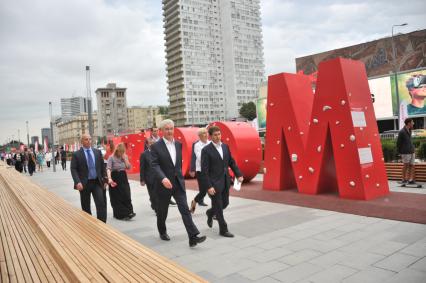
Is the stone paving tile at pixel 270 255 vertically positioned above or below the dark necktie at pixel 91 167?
below

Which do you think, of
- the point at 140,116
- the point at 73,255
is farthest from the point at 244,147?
the point at 140,116

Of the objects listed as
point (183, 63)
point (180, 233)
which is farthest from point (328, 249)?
point (183, 63)

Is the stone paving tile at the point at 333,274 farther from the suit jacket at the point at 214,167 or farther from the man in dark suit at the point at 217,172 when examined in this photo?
the suit jacket at the point at 214,167

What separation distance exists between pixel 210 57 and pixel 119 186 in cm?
12006

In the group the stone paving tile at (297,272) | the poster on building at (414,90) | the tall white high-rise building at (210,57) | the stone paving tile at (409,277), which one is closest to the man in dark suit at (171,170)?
the stone paving tile at (297,272)

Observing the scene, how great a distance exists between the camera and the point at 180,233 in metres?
6.83

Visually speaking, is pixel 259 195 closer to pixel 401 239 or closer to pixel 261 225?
pixel 261 225

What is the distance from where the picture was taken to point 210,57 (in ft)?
411

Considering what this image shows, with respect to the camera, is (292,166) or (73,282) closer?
(73,282)

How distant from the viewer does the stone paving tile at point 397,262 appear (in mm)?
4441

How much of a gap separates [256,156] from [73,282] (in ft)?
34.5

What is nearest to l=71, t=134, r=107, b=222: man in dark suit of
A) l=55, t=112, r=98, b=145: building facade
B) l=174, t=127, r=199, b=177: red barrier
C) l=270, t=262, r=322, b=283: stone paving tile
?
l=270, t=262, r=322, b=283: stone paving tile

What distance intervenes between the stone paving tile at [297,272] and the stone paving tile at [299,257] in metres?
0.15

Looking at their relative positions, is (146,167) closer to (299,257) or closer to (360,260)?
(299,257)
